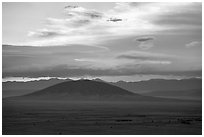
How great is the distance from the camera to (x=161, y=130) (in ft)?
107

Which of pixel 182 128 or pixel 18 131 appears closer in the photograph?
pixel 18 131

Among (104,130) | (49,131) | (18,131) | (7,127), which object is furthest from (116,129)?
(7,127)

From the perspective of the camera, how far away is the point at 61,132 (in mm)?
31156

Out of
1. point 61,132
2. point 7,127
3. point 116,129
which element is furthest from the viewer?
point 7,127

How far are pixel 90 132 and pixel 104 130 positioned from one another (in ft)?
5.83

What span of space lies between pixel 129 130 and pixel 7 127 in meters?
11.9

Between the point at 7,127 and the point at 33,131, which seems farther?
the point at 7,127

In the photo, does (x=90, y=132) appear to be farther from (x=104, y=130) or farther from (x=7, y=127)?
(x=7, y=127)

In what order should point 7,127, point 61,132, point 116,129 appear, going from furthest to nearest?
point 7,127 → point 116,129 → point 61,132

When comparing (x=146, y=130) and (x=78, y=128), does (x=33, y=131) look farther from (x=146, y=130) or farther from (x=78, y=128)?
(x=146, y=130)

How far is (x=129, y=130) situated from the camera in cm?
3269

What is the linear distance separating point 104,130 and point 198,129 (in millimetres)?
Result: 8602

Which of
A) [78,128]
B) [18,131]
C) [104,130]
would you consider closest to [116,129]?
[104,130]

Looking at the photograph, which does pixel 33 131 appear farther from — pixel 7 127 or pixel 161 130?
pixel 161 130
